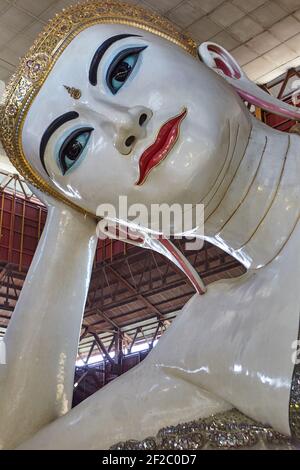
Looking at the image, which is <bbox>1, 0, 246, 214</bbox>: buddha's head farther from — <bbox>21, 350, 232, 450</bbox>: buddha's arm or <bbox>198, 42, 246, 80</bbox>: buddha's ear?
<bbox>21, 350, 232, 450</bbox>: buddha's arm

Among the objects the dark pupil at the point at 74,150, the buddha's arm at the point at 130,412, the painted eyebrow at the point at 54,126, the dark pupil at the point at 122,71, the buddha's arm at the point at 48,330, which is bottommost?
the buddha's arm at the point at 130,412

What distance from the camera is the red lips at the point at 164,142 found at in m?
1.66

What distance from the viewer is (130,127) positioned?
169cm

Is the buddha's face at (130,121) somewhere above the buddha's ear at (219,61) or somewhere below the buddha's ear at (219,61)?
below

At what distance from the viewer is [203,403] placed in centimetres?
158

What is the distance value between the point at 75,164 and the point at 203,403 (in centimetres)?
83

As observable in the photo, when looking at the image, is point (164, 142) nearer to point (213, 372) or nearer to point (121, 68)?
point (121, 68)

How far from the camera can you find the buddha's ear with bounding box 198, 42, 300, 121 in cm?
181

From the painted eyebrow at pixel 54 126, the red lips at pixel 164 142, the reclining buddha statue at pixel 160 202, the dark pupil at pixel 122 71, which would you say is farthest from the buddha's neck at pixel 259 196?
the painted eyebrow at pixel 54 126

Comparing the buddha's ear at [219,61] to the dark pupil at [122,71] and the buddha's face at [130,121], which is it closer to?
the buddha's face at [130,121]

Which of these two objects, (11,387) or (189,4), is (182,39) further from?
(189,4)

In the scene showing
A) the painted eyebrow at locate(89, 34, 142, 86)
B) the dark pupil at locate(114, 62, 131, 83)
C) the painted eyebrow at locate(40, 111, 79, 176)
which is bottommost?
the painted eyebrow at locate(40, 111, 79, 176)

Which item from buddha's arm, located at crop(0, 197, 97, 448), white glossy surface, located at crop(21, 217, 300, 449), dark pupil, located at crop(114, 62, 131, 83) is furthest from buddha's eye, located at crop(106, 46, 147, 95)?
white glossy surface, located at crop(21, 217, 300, 449)
